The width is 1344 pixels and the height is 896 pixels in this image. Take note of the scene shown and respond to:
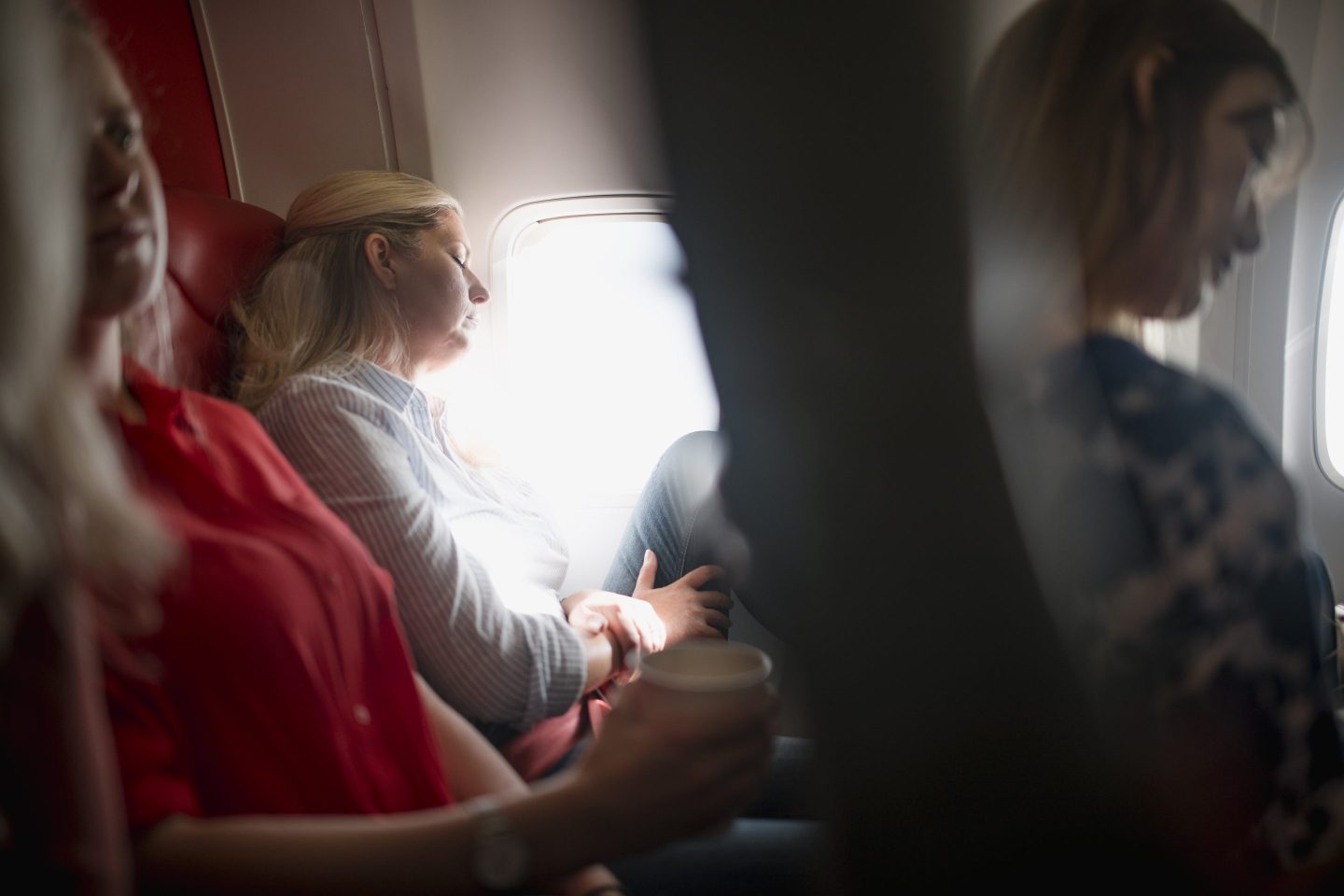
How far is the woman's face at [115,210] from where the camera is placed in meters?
0.67

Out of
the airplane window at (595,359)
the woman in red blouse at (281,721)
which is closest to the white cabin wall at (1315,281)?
the airplane window at (595,359)

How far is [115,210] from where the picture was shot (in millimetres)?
670

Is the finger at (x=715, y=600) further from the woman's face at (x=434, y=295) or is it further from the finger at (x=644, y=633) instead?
the woman's face at (x=434, y=295)

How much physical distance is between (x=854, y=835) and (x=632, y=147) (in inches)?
64.8

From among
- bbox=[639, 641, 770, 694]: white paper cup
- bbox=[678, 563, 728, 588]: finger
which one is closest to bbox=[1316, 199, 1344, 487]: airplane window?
bbox=[678, 563, 728, 588]: finger

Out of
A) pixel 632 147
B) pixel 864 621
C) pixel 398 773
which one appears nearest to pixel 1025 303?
pixel 864 621

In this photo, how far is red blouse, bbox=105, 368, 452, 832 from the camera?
0.64m

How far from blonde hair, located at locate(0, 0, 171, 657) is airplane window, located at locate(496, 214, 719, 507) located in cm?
151

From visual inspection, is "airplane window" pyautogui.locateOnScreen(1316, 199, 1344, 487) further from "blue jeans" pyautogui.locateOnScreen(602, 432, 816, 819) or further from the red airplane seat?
the red airplane seat

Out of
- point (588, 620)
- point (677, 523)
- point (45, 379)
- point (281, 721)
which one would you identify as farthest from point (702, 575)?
point (45, 379)

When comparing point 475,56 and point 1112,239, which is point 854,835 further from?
point 475,56

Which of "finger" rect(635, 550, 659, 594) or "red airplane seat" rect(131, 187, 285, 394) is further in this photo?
"finger" rect(635, 550, 659, 594)

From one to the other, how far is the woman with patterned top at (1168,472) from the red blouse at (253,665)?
622mm

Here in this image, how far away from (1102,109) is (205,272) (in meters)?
1.36
